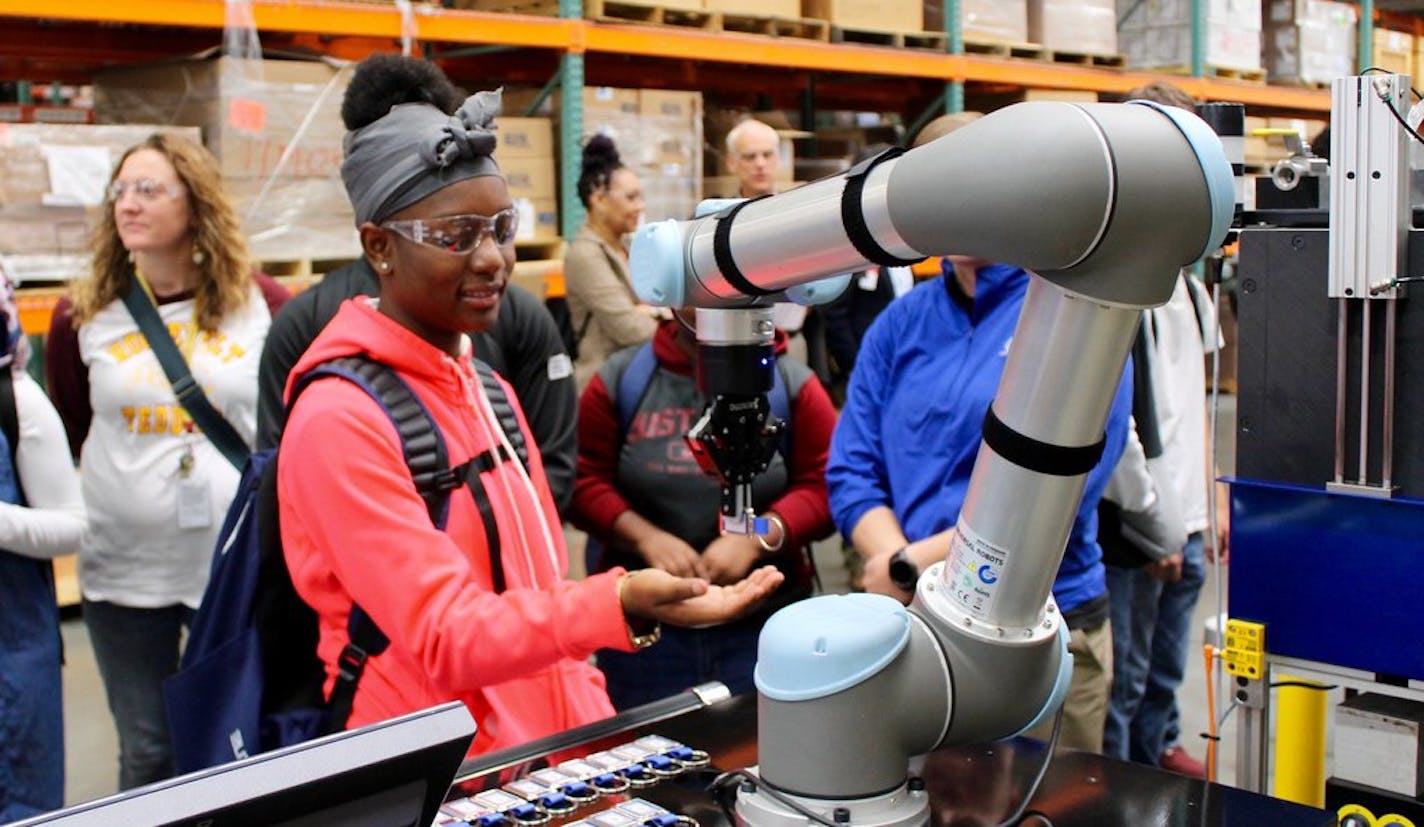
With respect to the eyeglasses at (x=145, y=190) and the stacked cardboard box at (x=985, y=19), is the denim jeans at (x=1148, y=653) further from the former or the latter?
the stacked cardboard box at (x=985, y=19)

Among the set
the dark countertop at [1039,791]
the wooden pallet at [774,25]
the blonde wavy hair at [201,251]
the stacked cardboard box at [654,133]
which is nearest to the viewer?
the dark countertop at [1039,791]

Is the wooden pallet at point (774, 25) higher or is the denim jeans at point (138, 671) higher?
the wooden pallet at point (774, 25)

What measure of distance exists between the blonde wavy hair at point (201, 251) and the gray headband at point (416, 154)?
1.69 m

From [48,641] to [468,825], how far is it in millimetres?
1972

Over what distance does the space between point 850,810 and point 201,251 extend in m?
2.79

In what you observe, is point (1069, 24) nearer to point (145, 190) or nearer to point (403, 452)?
point (145, 190)

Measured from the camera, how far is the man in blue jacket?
8.46 ft

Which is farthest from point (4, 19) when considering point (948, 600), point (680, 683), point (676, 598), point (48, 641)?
point (948, 600)

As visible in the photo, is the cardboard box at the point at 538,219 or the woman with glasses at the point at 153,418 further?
the cardboard box at the point at 538,219

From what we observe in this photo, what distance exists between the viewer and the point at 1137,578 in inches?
151

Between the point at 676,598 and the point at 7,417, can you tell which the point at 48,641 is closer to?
the point at 7,417

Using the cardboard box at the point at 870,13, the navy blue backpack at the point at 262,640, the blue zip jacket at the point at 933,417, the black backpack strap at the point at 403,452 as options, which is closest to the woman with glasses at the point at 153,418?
the navy blue backpack at the point at 262,640

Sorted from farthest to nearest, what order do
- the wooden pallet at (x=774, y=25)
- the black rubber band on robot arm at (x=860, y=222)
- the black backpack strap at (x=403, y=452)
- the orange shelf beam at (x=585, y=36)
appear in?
1. the wooden pallet at (x=774, y=25)
2. the orange shelf beam at (x=585, y=36)
3. the black backpack strap at (x=403, y=452)
4. the black rubber band on robot arm at (x=860, y=222)

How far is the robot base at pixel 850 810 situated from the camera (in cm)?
133
